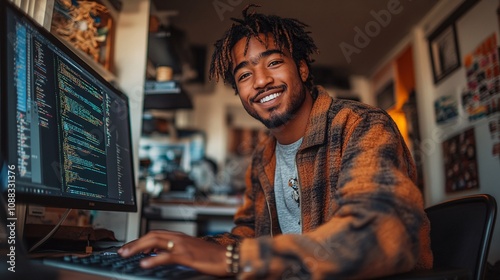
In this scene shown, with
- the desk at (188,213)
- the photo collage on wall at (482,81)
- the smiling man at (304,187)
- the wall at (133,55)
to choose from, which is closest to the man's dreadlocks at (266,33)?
the smiling man at (304,187)

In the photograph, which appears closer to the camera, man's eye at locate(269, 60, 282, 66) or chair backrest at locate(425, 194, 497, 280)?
chair backrest at locate(425, 194, 497, 280)

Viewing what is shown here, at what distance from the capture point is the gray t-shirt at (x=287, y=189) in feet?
3.82

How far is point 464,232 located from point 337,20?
163cm

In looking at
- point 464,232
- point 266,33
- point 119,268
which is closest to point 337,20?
point 266,33

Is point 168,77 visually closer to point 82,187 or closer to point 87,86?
point 87,86

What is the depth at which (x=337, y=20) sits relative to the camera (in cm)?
229

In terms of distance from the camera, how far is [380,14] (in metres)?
2.38

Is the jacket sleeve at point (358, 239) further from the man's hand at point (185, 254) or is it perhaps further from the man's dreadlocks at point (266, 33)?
the man's dreadlocks at point (266, 33)

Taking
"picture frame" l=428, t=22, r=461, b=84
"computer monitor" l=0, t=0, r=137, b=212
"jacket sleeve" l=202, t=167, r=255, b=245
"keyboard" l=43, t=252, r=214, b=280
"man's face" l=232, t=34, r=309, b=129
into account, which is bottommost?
"keyboard" l=43, t=252, r=214, b=280

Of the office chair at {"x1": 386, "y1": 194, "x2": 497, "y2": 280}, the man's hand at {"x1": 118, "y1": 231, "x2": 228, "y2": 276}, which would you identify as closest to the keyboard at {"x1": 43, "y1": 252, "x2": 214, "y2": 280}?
the man's hand at {"x1": 118, "y1": 231, "x2": 228, "y2": 276}

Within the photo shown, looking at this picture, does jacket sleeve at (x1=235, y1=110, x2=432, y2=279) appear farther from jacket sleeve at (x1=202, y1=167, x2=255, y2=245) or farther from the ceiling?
the ceiling

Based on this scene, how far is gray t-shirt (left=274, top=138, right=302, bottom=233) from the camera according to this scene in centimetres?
117

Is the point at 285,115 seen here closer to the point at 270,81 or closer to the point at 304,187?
the point at 270,81

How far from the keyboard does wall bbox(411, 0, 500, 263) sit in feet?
5.87
